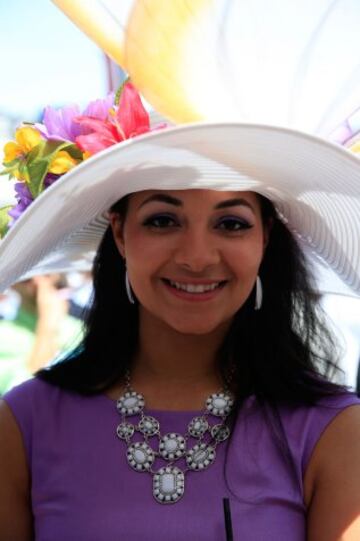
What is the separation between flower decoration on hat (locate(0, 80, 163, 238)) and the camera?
1.87 m

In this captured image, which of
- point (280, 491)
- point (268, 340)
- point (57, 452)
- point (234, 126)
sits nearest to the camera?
point (234, 126)

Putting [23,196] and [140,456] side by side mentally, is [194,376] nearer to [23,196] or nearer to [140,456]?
[140,456]

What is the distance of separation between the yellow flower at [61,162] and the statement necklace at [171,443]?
509mm

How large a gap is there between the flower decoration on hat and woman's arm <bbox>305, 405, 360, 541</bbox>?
72cm

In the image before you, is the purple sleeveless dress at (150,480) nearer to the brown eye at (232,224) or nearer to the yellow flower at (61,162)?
the brown eye at (232,224)

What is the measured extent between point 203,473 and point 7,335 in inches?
117

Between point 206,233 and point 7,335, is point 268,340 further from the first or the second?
point 7,335

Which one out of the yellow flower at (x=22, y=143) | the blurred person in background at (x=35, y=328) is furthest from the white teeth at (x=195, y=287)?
the blurred person in background at (x=35, y=328)

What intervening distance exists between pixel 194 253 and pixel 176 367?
37 cm

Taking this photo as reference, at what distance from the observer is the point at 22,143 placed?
79.5 inches

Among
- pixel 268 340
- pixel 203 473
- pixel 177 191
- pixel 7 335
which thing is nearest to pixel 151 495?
pixel 203 473

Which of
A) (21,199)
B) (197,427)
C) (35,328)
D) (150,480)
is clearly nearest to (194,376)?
(197,427)

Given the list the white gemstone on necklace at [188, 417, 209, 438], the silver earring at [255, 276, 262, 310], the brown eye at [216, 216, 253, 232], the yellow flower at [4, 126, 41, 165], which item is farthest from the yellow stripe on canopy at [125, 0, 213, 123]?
the white gemstone on necklace at [188, 417, 209, 438]

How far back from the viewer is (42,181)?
200 centimetres
